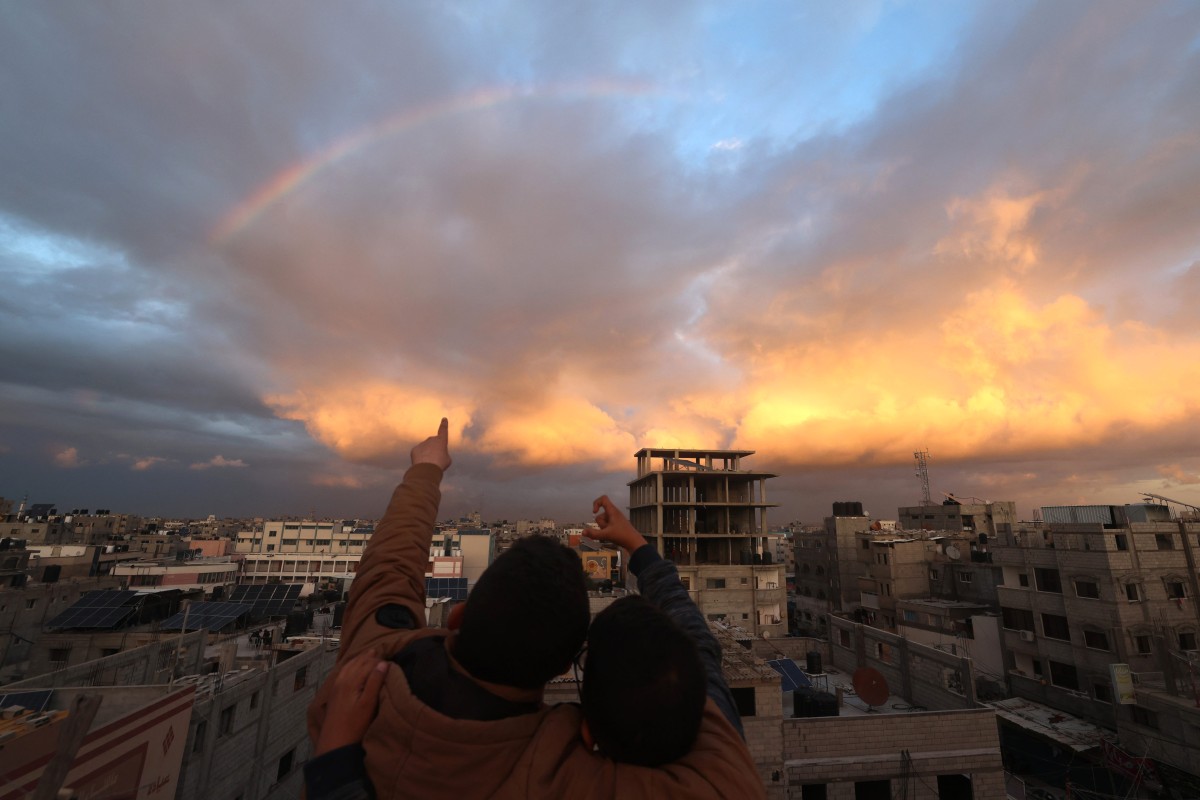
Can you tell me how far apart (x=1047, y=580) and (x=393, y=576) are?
46.3 meters

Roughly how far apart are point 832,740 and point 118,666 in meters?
24.5

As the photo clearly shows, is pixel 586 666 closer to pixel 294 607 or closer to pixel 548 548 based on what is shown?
pixel 548 548

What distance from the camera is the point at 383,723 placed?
67.9 inches

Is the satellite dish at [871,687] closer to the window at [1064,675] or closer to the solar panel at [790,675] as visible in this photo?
the solar panel at [790,675]

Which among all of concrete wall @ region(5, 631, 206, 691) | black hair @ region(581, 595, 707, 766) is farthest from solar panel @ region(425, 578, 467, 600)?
black hair @ region(581, 595, 707, 766)

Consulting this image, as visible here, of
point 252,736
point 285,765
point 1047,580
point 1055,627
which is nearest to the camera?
point 252,736

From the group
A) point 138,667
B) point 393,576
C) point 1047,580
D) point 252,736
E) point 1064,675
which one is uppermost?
point 393,576

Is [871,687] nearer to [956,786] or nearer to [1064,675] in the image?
[956,786]

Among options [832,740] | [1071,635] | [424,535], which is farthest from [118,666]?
[1071,635]

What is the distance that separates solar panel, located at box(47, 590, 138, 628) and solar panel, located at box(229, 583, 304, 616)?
28.7 feet

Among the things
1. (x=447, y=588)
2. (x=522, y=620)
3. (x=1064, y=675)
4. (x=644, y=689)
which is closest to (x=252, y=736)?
(x=522, y=620)

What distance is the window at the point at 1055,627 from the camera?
34000mm

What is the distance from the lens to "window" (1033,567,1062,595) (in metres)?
35.1

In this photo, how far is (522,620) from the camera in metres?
1.77
